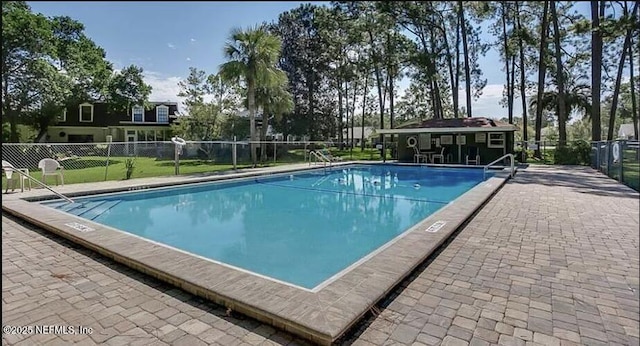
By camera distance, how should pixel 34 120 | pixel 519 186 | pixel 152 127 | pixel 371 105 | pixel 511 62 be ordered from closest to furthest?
pixel 519 186 < pixel 34 120 < pixel 511 62 < pixel 152 127 < pixel 371 105

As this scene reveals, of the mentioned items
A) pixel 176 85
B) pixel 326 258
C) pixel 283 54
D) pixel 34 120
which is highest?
pixel 283 54

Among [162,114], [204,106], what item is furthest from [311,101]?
[162,114]

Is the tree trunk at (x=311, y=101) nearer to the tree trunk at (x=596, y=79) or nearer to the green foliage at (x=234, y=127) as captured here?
the green foliage at (x=234, y=127)

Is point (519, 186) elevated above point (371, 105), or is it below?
below

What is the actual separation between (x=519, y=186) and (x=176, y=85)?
73.6ft

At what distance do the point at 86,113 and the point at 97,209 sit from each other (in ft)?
80.7

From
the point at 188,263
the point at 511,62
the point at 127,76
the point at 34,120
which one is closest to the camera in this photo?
the point at 188,263

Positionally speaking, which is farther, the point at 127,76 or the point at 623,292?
the point at 127,76

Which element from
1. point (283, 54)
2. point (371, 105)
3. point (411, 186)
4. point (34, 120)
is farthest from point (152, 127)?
point (411, 186)

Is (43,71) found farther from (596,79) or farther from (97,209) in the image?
(596,79)

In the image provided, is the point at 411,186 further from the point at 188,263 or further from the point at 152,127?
the point at 152,127

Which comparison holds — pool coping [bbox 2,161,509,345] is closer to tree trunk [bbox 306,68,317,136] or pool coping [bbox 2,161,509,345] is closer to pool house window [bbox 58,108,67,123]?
pool house window [bbox 58,108,67,123]

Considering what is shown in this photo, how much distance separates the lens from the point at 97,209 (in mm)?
7797

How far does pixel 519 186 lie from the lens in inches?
385
